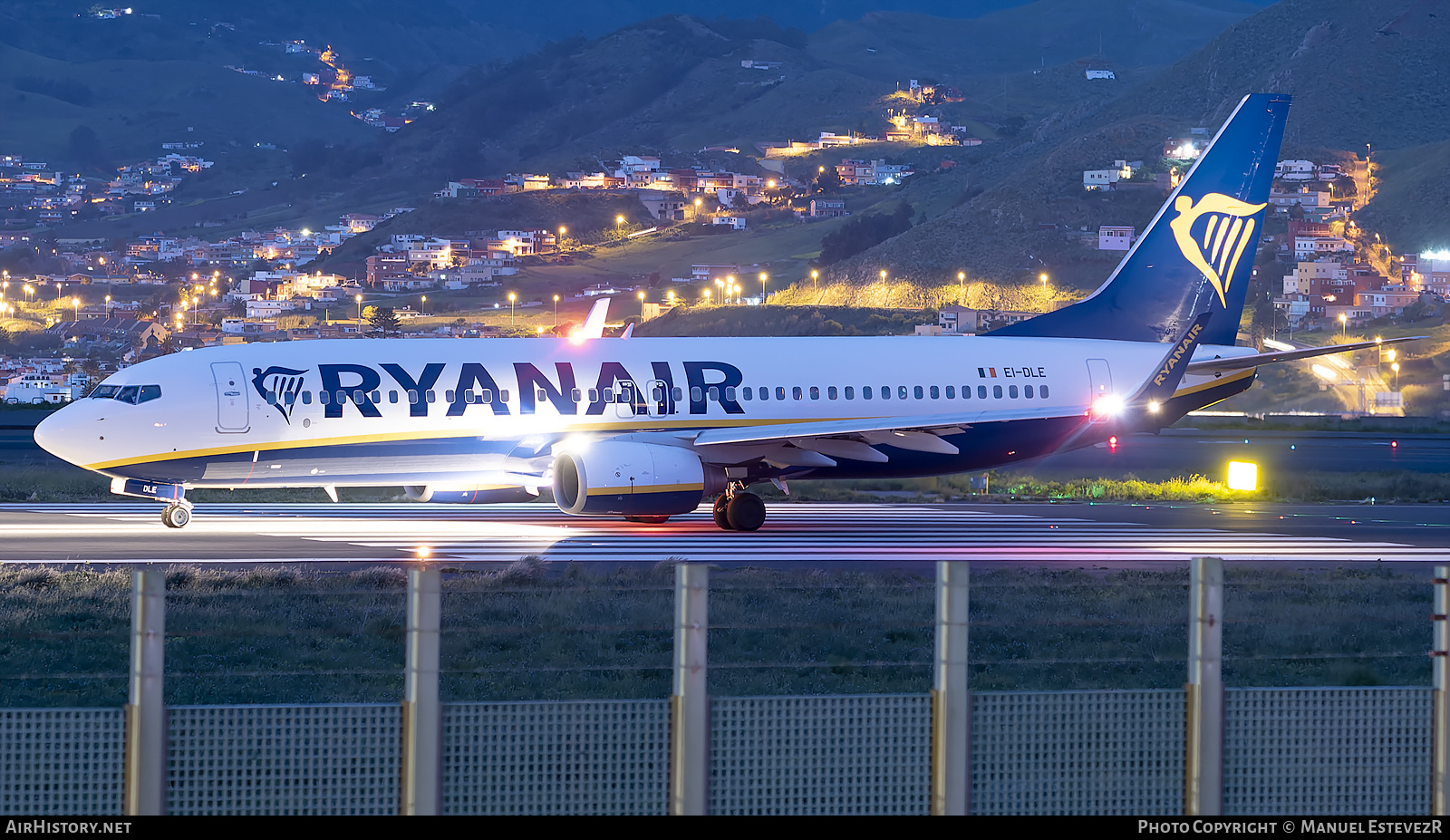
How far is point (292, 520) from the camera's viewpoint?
31.9 m

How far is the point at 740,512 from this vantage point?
30453 mm

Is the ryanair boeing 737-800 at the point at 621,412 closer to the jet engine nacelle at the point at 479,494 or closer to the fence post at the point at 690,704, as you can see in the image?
the jet engine nacelle at the point at 479,494

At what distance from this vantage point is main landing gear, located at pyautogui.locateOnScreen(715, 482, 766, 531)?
3045 cm

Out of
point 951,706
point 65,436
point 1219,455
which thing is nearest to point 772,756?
point 951,706

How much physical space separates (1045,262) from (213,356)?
15733 centimetres

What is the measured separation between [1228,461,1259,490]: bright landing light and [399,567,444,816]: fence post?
36.5m

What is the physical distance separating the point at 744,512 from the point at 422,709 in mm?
21532

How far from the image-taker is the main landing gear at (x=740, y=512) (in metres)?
30.5

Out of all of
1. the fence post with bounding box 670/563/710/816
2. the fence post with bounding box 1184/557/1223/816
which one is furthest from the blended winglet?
the fence post with bounding box 670/563/710/816

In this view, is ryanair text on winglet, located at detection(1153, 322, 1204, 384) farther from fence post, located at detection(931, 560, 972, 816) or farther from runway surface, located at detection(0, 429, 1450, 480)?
fence post, located at detection(931, 560, 972, 816)

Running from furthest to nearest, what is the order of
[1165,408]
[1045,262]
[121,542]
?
[1045,262], [1165,408], [121,542]

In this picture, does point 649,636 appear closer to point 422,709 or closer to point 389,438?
point 422,709

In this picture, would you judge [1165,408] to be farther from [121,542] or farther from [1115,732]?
[1115,732]
